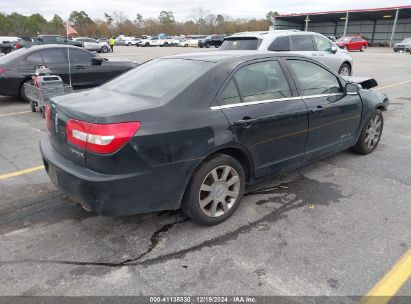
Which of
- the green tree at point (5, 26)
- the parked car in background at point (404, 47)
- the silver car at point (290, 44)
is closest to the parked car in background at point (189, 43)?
the parked car in background at point (404, 47)

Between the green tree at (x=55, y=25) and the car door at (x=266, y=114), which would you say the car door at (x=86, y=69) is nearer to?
the car door at (x=266, y=114)

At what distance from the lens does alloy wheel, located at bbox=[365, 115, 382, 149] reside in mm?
5332

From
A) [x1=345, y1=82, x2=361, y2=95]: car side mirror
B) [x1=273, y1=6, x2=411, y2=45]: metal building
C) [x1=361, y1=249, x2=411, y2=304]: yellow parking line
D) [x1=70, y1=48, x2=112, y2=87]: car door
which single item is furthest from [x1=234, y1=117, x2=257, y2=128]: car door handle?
[x1=273, y1=6, x2=411, y2=45]: metal building

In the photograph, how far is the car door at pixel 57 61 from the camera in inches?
374

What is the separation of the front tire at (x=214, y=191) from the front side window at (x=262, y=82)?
696 mm

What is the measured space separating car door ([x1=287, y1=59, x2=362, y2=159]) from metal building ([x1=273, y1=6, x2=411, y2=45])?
2221 inches

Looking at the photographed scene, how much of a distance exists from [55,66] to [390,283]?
931cm

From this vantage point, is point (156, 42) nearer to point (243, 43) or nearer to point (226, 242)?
point (243, 43)

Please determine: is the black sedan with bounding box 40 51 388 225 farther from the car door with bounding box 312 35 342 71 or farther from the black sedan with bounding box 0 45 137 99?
the car door with bounding box 312 35 342 71

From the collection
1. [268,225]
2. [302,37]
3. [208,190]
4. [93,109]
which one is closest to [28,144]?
[93,109]

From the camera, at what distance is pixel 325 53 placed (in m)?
11.2

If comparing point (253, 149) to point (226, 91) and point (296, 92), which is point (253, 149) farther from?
point (296, 92)

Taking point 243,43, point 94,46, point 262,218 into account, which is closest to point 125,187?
point 262,218

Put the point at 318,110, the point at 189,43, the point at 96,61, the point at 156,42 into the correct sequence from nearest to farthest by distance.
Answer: the point at 318,110, the point at 96,61, the point at 189,43, the point at 156,42
